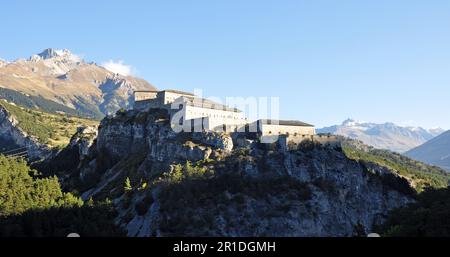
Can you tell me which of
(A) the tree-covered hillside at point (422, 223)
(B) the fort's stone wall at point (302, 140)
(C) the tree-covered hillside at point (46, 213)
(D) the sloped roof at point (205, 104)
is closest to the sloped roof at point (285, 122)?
(B) the fort's stone wall at point (302, 140)

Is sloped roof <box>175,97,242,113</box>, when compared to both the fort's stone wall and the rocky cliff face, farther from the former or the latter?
the fort's stone wall

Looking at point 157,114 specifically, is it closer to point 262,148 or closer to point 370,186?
point 262,148

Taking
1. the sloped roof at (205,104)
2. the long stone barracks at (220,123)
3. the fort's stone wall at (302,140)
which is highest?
the sloped roof at (205,104)

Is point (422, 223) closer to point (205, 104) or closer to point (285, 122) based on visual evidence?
point (285, 122)

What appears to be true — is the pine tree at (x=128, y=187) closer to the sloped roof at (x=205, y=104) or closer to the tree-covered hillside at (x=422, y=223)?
the sloped roof at (x=205, y=104)

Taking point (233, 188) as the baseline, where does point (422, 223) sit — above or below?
above

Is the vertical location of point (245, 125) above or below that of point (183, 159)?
above

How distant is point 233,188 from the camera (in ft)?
446

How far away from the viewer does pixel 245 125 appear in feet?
518

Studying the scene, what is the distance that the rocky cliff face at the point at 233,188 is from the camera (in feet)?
416

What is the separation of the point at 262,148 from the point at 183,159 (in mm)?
24373

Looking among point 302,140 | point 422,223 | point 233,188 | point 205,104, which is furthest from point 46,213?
point 422,223

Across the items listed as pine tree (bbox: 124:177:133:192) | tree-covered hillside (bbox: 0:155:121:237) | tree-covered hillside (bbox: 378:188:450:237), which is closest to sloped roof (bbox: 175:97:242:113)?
pine tree (bbox: 124:177:133:192)
